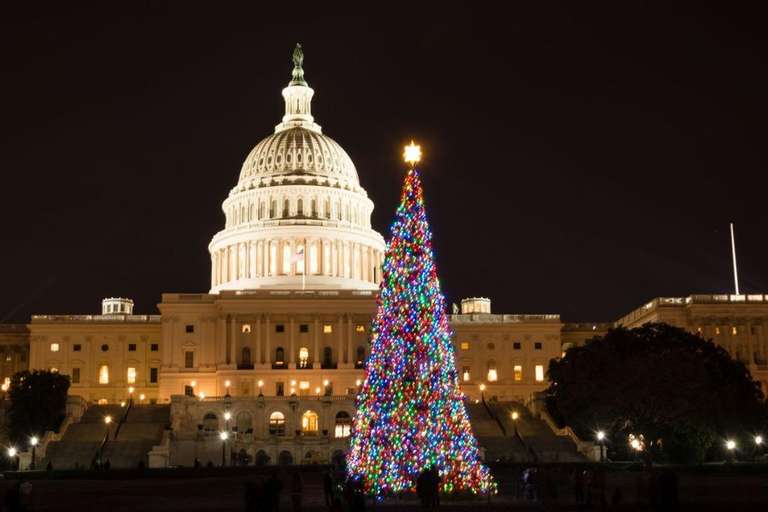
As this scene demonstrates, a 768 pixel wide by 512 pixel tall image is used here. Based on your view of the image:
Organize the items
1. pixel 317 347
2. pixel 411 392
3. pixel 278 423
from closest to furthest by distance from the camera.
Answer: pixel 411 392, pixel 278 423, pixel 317 347

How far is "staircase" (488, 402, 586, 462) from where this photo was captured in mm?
91062

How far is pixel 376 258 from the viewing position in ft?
517

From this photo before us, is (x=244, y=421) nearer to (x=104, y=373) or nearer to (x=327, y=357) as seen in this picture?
(x=327, y=357)

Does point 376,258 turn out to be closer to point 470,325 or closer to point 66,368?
point 470,325

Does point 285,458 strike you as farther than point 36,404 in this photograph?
No

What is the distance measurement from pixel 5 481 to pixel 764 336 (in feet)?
292

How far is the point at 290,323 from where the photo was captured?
13438cm

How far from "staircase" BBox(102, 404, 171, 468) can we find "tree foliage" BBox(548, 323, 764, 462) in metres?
29.3

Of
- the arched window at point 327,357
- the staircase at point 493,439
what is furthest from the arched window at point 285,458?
the arched window at point 327,357

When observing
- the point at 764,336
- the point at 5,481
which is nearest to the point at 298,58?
the point at 764,336

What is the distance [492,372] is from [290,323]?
2231 cm

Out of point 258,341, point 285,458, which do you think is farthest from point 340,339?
point 285,458

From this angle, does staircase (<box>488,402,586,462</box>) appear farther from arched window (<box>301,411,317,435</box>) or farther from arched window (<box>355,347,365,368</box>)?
arched window (<box>355,347,365,368</box>)

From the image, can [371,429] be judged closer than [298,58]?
Yes
